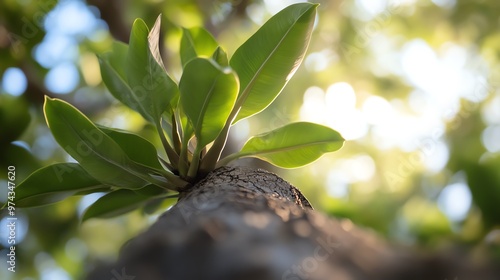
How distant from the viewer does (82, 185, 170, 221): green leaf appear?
1014mm

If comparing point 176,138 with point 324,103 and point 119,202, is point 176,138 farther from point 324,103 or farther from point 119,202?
point 324,103

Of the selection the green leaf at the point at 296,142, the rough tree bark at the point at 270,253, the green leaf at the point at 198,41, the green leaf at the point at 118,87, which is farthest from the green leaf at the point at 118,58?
the rough tree bark at the point at 270,253

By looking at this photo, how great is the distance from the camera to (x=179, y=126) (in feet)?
3.56

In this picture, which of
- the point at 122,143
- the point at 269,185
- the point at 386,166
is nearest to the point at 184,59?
the point at 122,143

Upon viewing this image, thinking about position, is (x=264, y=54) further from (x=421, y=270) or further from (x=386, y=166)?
(x=386, y=166)

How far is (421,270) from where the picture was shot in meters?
0.33

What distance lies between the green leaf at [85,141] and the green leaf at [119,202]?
0.41 ft

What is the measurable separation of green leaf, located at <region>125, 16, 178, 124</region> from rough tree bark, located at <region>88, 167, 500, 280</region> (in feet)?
1.14

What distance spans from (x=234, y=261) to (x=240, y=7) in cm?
241

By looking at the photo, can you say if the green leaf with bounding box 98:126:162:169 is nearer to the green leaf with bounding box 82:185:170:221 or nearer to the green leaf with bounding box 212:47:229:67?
the green leaf with bounding box 82:185:170:221

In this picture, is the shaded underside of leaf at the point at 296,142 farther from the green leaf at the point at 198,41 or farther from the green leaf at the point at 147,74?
the green leaf at the point at 198,41

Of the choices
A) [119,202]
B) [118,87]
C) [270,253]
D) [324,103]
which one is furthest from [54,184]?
[324,103]

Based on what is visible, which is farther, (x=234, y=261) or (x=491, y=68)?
(x=491, y=68)

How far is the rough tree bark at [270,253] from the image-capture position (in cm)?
35
